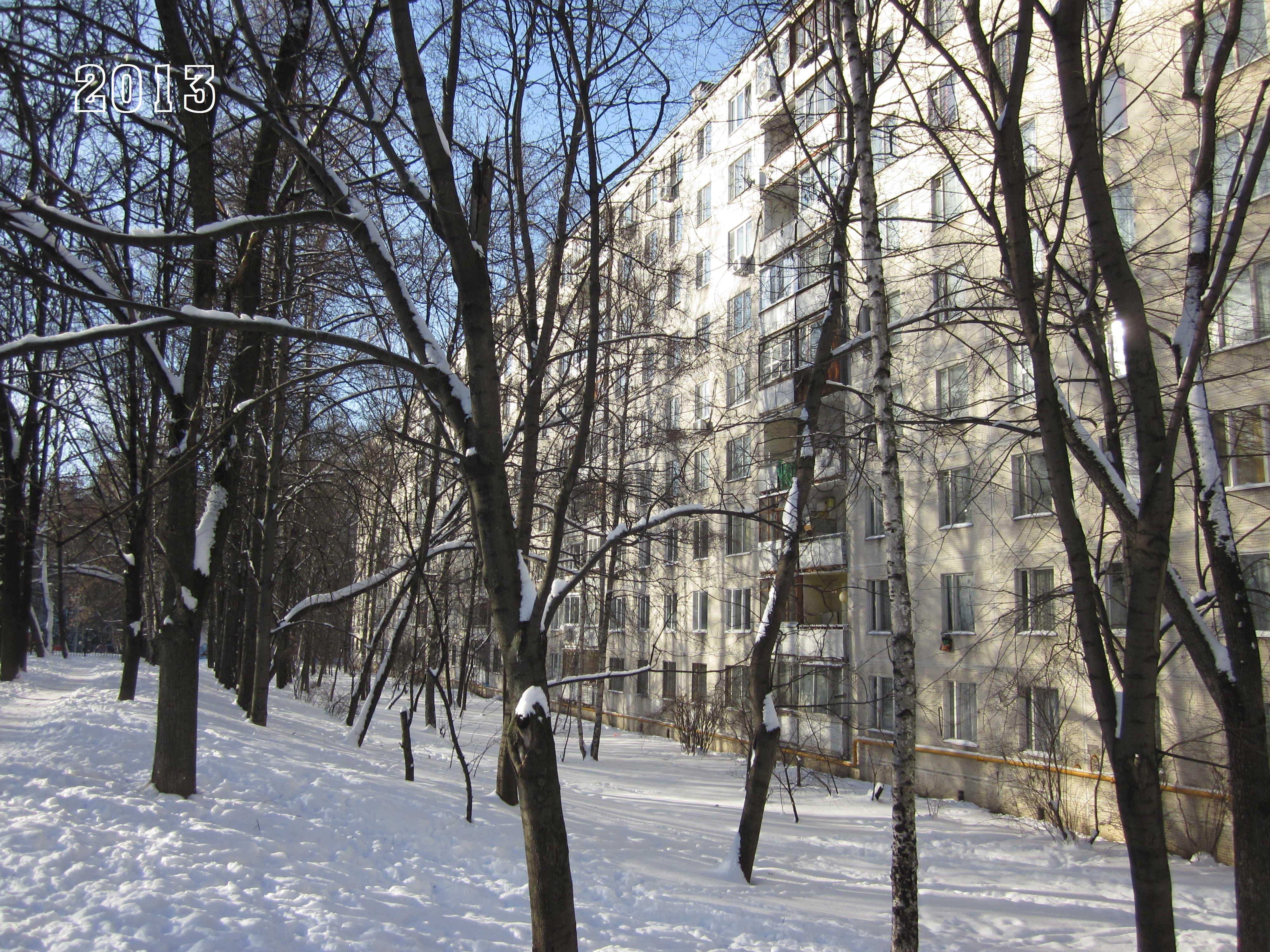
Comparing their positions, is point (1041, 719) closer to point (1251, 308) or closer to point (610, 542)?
point (1251, 308)

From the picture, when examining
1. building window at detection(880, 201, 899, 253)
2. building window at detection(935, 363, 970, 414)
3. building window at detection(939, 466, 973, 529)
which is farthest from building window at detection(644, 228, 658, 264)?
building window at detection(939, 466, 973, 529)

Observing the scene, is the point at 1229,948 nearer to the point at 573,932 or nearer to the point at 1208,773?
the point at 1208,773

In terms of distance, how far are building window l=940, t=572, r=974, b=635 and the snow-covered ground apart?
16.9 ft

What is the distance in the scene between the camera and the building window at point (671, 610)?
86.4ft

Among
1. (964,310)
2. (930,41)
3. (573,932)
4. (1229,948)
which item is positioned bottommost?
(1229,948)

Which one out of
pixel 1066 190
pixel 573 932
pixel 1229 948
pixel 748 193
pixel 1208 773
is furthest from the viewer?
pixel 748 193

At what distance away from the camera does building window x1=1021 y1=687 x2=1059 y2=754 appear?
1488 centimetres

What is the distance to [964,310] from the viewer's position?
727 cm

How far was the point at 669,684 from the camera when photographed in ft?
99.9

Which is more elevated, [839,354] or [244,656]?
[839,354]

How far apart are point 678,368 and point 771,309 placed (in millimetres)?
7985

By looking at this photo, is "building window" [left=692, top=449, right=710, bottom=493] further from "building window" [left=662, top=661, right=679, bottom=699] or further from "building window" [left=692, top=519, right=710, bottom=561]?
"building window" [left=662, top=661, right=679, bottom=699]

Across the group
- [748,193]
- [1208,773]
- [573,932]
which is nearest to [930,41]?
[573,932]

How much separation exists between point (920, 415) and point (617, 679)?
26.6m
